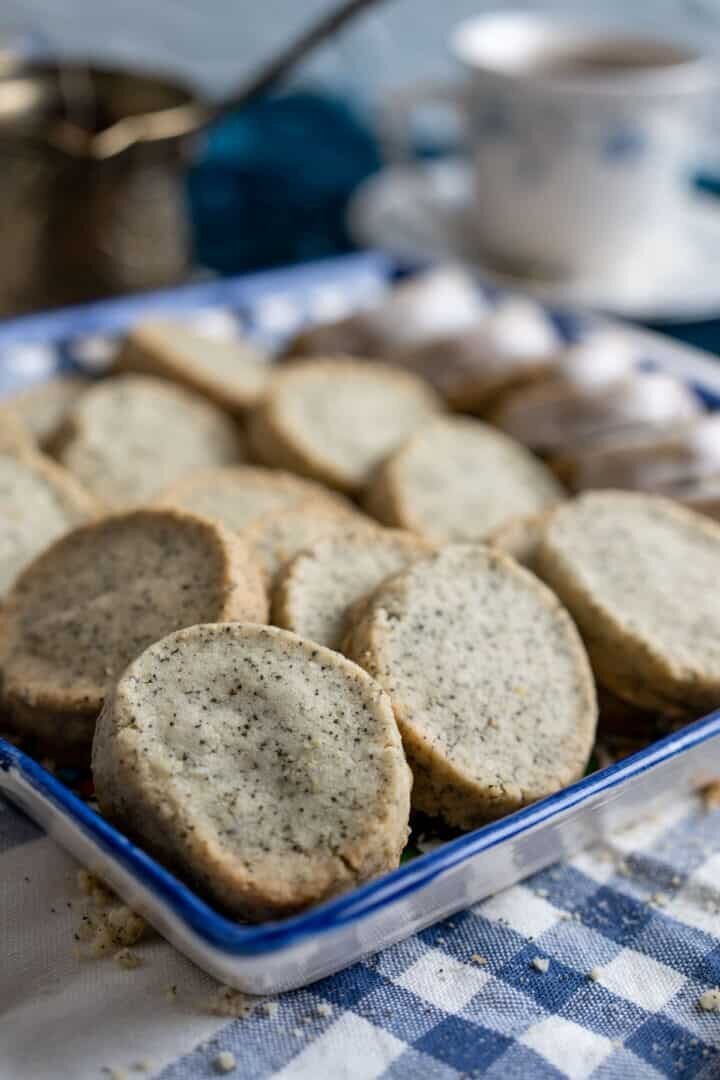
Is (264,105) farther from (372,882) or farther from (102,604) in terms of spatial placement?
(372,882)

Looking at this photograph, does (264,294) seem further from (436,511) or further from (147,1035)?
(147,1035)

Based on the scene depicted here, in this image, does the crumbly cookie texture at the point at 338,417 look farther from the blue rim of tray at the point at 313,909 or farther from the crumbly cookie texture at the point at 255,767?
the blue rim of tray at the point at 313,909

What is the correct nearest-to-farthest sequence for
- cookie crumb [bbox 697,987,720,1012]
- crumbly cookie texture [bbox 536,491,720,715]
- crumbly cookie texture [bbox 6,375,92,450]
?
1. cookie crumb [bbox 697,987,720,1012]
2. crumbly cookie texture [bbox 536,491,720,715]
3. crumbly cookie texture [bbox 6,375,92,450]

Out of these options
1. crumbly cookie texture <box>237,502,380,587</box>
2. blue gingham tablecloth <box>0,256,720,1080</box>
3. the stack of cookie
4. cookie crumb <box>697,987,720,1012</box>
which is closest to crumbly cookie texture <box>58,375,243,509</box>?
the stack of cookie

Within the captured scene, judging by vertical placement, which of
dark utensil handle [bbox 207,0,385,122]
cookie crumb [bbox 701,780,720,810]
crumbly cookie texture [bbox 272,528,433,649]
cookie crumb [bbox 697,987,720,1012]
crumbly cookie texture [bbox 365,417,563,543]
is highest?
dark utensil handle [bbox 207,0,385,122]

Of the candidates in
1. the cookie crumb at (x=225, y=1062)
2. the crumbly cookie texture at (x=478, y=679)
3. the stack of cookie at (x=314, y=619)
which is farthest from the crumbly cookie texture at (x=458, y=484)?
the cookie crumb at (x=225, y=1062)

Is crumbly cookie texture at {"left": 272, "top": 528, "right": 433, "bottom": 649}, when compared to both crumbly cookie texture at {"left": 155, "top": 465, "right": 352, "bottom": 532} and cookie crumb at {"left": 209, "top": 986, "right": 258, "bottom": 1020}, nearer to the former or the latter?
crumbly cookie texture at {"left": 155, "top": 465, "right": 352, "bottom": 532}

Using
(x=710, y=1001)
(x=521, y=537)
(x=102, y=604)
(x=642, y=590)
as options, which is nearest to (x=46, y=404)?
(x=102, y=604)
